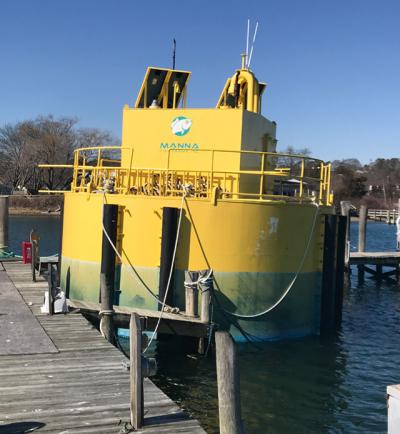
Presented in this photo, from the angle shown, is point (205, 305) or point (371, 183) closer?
point (205, 305)

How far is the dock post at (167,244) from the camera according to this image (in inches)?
477

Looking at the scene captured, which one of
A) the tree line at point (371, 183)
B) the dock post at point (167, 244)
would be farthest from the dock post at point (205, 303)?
the tree line at point (371, 183)

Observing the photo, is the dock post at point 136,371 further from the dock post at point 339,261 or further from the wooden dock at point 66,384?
the dock post at point 339,261

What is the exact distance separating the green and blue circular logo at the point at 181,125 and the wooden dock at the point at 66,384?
568 centimetres

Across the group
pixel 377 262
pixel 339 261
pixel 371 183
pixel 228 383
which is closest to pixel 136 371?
pixel 228 383

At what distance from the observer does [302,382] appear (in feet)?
36.0

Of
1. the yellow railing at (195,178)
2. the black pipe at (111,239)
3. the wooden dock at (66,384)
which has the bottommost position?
the wooden dock at (66,384)

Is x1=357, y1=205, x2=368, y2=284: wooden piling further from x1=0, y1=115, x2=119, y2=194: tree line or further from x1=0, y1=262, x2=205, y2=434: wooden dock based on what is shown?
x1=0, y1=115, x2=119, y2=194: tree line

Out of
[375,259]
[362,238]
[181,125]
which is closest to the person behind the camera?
[181,125]

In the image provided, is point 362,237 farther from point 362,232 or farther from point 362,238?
point 362,232

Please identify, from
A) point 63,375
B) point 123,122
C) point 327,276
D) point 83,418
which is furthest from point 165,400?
point 123,122

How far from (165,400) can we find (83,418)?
1122 mm

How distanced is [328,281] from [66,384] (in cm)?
827

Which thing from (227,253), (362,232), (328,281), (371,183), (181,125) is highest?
(371,183)
